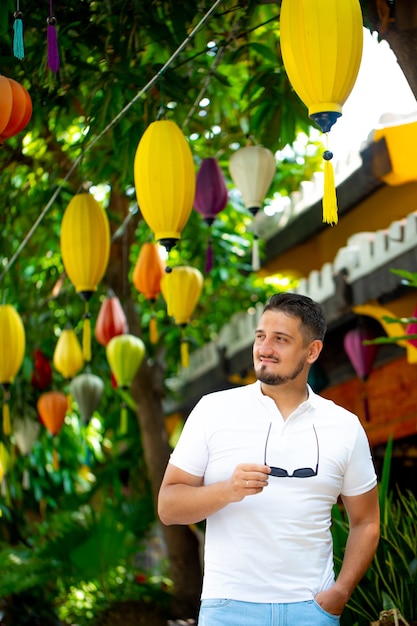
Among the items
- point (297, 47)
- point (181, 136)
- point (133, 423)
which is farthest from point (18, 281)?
point (297, 47)

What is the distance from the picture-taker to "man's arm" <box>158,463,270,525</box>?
2012mm

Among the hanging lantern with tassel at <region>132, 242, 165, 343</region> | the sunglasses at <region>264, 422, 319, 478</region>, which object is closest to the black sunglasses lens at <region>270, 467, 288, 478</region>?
the sunglasses at <region>264, 422, 319, 478</region>

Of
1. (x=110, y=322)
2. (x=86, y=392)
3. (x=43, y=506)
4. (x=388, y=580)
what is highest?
(x=110, y=322)

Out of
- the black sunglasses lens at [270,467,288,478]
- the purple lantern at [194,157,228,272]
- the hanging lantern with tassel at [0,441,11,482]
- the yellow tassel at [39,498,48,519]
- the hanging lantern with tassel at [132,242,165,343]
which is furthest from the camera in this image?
the yellow tassel at [39,498,48,519]

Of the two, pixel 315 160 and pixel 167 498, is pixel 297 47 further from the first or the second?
pixel 315 160

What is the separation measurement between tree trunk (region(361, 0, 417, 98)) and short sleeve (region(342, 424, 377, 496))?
1.10 metres

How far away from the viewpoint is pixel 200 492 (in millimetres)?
2133

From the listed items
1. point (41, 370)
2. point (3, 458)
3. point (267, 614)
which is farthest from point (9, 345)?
point (267, 614)

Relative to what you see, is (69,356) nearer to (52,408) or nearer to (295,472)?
(52,408)

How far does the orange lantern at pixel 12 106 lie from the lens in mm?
3084

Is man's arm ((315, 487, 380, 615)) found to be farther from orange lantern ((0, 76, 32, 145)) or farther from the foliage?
orange lantern ((0, 76, 32, 145))

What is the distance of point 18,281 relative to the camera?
6605mm

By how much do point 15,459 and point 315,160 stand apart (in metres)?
3.61

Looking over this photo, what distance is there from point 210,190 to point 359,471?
99.2 inches
